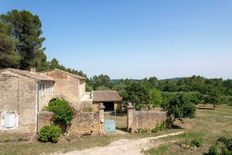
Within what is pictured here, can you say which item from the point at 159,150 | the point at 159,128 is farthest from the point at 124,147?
the point at 159,128

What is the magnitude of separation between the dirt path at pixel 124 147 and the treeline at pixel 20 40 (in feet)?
79.5

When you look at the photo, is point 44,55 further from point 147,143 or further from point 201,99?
point 201,99

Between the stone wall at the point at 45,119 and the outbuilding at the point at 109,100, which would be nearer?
the stone wall at the point at 45,119

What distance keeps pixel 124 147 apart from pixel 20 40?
1188 inches

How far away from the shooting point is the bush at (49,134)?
22.1m

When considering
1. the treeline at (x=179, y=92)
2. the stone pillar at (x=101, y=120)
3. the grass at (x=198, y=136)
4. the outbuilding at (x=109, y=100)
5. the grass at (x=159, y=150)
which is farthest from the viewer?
the outbuilding at (x=109, y=100)

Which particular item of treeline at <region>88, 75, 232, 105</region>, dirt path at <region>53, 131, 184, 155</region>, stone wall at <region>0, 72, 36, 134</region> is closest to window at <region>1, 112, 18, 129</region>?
stone wall at <region>0, 72, 36, 134</region>

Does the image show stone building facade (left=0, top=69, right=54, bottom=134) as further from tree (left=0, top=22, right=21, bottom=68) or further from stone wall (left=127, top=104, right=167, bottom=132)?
tree (left=0, top=22, right=21, bottom=68)

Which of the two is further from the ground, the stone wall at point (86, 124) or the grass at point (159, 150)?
the stone wall at point (86, 124)

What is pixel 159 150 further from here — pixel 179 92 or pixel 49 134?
pixel 179 92

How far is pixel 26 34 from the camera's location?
41.2 metres

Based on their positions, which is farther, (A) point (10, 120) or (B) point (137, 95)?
(B) point (137, 95)

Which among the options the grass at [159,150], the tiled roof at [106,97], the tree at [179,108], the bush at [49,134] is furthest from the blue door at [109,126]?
the tiled roof at [106,97]

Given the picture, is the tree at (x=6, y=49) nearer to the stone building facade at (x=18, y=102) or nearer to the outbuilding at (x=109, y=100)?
the stone building facade at (x=18, y=102)
